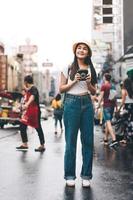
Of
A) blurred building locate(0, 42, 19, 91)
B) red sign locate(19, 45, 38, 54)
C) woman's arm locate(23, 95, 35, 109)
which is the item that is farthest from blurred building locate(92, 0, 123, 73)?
red sign locate(19, 45, 38, 54)

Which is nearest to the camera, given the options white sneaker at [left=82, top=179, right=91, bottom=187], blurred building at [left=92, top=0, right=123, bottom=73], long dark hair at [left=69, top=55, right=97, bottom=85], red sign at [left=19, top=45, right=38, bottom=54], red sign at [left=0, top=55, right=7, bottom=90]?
white sneaker at [left=82, top=179, right=91, bottom=187]

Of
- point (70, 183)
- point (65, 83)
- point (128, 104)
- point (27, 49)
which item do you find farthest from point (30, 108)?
point (27, 49)

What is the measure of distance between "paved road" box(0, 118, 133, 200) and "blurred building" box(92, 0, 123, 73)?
49.8 m

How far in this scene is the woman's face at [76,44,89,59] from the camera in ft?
23.4

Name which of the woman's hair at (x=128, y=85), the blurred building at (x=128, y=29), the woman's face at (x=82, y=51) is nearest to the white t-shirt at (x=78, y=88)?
the woman's face at (x=82, y=51)

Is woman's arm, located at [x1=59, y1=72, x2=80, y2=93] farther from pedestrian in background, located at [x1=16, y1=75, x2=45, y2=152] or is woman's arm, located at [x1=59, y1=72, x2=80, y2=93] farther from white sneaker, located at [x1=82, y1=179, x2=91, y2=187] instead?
pedestrian in background, located at [x1=16, y1=75, x2=45, y2=152]

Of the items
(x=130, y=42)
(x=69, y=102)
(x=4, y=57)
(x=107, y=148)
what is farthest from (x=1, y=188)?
(x=130, y=42)

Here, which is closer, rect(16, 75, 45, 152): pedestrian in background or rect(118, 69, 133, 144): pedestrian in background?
rect(16, 75, 45, 152): pedestrian in background

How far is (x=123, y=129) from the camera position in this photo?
47.4 feet

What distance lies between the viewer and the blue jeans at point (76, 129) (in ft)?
23.2

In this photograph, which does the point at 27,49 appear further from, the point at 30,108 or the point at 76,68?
the point at 76,68

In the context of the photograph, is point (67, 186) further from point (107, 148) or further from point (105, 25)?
point (105, 25)

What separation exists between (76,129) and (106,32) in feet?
201

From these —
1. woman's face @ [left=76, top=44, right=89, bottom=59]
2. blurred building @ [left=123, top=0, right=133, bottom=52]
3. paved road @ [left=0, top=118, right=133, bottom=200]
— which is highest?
blurred building @ [left=123, top=0, right=133, bottom=52]
